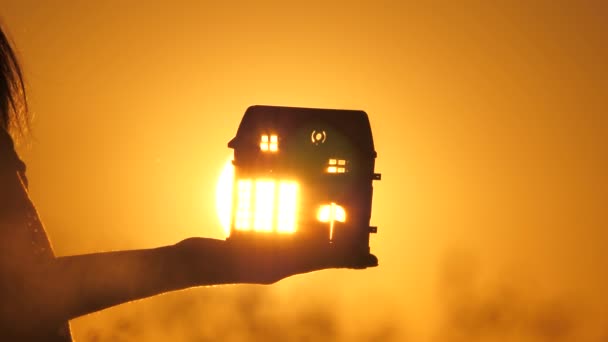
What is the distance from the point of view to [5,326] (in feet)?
5.31

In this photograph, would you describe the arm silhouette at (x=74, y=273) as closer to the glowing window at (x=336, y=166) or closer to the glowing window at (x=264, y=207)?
the glowing window at (x=264, y=207)

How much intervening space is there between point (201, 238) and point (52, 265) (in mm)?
536

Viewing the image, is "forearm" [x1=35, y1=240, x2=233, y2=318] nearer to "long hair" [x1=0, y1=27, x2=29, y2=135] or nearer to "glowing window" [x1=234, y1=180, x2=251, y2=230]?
"long hair" [x1=0, y1=27, x2=29, y2=135]

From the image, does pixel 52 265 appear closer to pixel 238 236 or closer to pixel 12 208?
pixel 12 208

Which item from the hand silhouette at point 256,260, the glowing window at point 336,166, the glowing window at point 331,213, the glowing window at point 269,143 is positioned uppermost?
the glowing window at point 269,143

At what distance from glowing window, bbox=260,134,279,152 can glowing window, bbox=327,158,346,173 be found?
25 centimetres

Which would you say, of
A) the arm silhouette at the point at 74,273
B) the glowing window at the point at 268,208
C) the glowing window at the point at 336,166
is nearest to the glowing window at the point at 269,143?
the glowing window at the point at 268,208

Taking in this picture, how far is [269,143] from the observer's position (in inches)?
108

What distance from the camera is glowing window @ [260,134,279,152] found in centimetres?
273

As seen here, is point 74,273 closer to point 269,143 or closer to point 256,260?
point 256,260

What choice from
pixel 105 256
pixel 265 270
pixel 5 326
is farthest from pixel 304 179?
pixel 5 326

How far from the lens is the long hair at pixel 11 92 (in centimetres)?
203

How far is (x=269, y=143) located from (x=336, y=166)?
302mm

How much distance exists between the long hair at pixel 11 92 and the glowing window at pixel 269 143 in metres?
0.91
